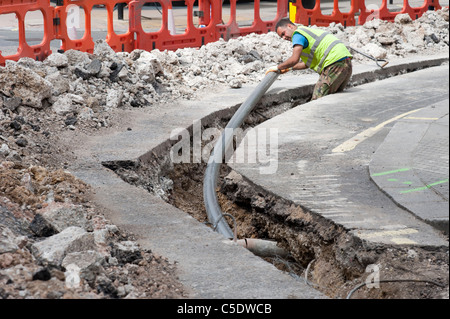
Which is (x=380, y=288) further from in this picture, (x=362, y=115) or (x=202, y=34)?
(x=202, y=34)

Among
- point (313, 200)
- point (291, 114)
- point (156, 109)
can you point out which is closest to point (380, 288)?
point (313, 200)

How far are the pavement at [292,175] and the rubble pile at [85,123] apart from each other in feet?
0.81

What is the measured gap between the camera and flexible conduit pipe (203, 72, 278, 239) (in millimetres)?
6219

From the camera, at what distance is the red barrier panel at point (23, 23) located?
974cm

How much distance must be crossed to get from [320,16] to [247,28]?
78.9 inches

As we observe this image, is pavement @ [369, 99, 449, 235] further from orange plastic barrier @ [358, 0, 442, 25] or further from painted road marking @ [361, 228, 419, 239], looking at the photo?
orange plastic barrier @ [358, 0, 442, 25]

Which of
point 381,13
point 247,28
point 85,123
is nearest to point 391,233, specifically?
point 85,123

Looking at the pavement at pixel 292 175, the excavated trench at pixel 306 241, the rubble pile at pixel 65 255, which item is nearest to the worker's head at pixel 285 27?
the pavement at pixel 292 175

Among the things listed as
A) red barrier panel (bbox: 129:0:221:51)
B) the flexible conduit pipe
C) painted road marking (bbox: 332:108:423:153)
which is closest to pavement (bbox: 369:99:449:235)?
painted road marking (bbox: 332:108:423:153)

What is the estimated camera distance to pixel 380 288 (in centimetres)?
459

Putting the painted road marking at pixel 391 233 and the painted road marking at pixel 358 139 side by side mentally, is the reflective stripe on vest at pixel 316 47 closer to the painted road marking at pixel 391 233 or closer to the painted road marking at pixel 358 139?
the painted road marking at pixel 358 139

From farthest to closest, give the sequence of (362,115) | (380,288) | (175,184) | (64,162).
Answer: (362,115) < (175,184) < (64,162) < (380,288)
